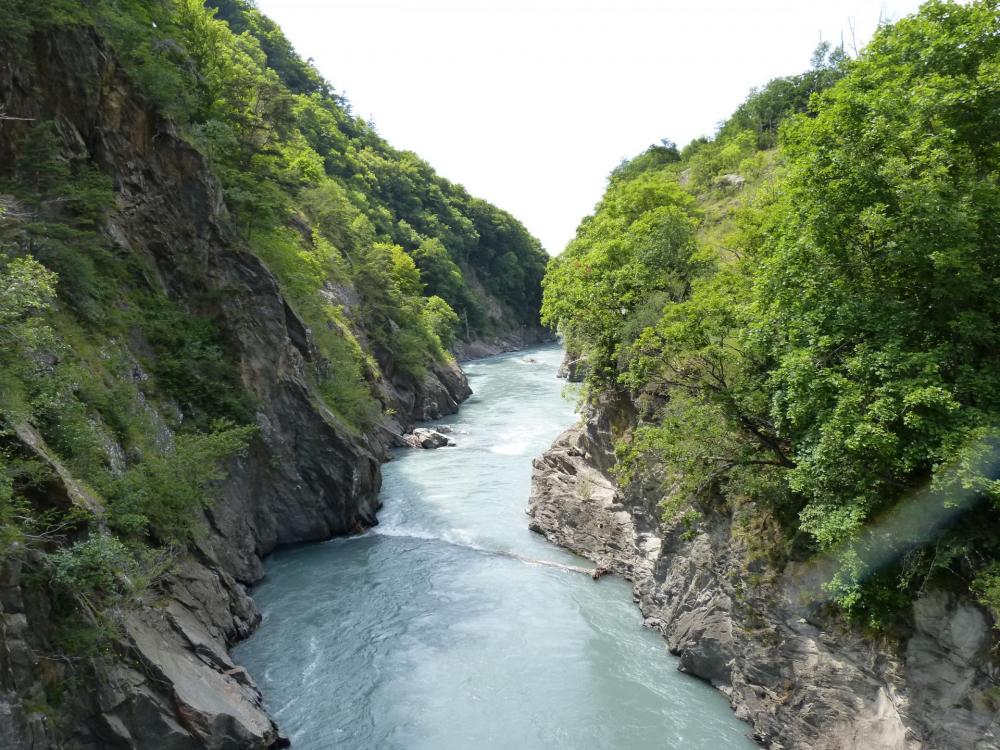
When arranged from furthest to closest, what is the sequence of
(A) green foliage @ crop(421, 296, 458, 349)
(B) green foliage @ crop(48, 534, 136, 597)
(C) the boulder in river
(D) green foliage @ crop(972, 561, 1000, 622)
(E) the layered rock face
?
(A) green foliage @ crop(421, 296, 458, 349), (C) the boulder in river, (B) green foliage @ crop(48, 534, 136, 597), (E) the layered rock face, (D) green foliage @ crop(972, 561, 1000, 622)

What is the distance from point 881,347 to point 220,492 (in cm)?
1893

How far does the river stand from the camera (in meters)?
13.6

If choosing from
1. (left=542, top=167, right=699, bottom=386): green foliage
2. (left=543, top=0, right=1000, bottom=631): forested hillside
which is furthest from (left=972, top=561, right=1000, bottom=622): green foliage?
(left=542, top=167, right=699, bottom=386): green foliage

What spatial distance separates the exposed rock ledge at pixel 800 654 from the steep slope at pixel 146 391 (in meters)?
10.2

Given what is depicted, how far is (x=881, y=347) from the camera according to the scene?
9.64 m

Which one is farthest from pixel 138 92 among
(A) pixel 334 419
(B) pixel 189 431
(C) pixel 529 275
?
(C) pixel 529 275

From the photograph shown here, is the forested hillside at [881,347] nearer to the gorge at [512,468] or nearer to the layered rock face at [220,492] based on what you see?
the gorge at [512,468]

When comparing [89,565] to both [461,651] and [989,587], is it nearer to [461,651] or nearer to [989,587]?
[461,651]

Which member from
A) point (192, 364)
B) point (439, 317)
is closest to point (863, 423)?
point (192, 364)

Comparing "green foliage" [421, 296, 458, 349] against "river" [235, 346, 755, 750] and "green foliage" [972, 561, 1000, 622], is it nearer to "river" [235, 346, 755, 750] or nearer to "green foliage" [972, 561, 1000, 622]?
"river" [235, 346, 755, 750]

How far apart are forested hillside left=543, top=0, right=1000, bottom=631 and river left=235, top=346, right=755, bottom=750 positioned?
4.92 metres

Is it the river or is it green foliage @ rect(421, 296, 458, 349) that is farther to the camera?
green foliage @ rect(421, 296, 458, 349)

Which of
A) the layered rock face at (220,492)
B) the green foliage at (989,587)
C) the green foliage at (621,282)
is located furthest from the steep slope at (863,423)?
the layered rock face at (220,492)

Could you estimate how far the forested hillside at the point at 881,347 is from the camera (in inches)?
350
